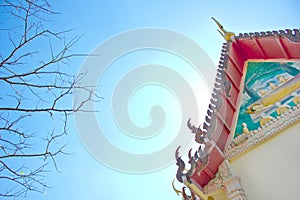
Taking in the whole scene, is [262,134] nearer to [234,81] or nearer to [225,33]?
[234,81]

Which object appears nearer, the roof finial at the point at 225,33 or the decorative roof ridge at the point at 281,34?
the decorative roof ridge at the point at 281,34

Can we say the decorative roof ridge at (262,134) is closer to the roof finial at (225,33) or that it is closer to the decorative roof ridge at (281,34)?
the decorative roof ridge at (281,34)

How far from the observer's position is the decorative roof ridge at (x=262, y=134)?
5738 mm

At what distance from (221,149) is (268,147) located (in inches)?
44.0

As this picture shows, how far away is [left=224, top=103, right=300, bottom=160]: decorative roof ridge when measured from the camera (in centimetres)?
574

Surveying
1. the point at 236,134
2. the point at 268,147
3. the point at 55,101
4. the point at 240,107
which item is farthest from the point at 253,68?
the point at 55,101

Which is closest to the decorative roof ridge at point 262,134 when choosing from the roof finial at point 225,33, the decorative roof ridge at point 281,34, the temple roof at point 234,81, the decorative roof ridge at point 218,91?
the temple roof at point 234,81

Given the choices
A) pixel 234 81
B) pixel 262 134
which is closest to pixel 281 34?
pixel 234 81

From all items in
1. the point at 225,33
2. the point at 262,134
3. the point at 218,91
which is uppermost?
the point at 225,33

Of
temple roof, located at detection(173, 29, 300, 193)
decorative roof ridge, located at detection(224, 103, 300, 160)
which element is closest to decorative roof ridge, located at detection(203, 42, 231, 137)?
temple roof, located at detection(173, 29, 300, 193)

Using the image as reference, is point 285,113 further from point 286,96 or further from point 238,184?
point 238,184

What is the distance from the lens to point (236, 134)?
6.73 m

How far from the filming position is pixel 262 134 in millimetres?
6062

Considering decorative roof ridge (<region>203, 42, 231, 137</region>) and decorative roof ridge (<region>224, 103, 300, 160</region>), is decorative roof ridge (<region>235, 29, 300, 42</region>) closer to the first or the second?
decorative roof ridge (<region>203, 42, 231, 137</region>)
